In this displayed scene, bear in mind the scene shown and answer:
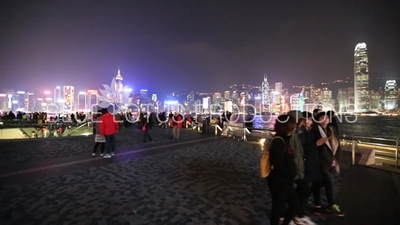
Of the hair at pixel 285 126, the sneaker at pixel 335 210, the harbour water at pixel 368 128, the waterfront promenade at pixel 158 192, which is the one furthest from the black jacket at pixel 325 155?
the harbour water at pixel 368 128

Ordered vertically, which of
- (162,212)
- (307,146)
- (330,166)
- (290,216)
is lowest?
(162,212)

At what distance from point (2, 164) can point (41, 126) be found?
13.6 metres

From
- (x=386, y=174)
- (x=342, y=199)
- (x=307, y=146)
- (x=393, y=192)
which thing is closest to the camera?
(x=307, y=146)

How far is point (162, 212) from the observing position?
13.4 ft

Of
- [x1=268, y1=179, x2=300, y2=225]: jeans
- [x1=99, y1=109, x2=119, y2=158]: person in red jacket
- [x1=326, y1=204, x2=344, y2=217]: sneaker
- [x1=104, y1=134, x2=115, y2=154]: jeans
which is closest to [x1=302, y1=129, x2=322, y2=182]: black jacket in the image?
[x1=326, y1=204, x2=344, y2=217]: sneaker

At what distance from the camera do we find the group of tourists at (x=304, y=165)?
2.96 metres

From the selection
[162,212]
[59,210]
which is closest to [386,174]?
[162,212]

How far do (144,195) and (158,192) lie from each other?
0.32 metres

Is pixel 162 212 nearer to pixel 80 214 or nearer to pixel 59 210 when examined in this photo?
pixel 80 214

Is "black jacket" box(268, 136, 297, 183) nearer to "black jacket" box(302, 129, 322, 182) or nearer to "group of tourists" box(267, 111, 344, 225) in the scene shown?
"group of tourists" box(267, 111, 344, 225)

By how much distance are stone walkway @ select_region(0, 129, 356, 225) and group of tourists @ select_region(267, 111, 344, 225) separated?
1.48ft

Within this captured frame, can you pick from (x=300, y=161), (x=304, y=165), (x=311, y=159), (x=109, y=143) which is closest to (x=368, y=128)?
(x=109, y=143)

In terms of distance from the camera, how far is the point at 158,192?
5.09m

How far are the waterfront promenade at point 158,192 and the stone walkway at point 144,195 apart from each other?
2cm
